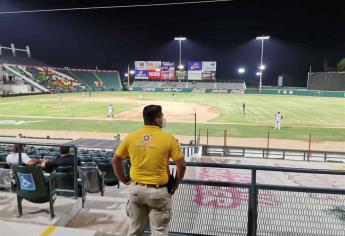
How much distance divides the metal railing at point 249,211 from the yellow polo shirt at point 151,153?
3.13 ft

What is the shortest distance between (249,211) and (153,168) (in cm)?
171

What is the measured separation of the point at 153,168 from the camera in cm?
353

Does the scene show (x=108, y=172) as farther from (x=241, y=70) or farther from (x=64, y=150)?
(x=241, y=70)

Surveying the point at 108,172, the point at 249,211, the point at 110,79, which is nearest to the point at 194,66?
the point at 110,79

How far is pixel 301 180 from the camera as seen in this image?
12828mm

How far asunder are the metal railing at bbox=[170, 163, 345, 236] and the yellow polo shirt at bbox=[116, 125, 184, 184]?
956 mm

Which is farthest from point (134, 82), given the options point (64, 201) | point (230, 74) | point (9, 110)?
point (64, 201)

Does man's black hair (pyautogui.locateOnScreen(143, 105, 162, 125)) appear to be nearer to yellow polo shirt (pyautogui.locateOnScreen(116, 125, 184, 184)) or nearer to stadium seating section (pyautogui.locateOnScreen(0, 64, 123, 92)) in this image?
yellow polo shirt (pyautogui.locateOnScreen(116, 125, 184, 184))

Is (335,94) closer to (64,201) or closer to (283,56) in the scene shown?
(283,56)

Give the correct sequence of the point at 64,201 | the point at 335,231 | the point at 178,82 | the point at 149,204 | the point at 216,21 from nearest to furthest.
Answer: the point at 149,204 < the point at 335,231 < the point at 64,201 < the point at 216,21 < the point at 178,82

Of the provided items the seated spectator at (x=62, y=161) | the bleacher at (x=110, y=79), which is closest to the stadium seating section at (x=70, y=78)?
the bleacher at (x=110, y=79)

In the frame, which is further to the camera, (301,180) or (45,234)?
(301,180)

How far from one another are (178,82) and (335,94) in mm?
40299

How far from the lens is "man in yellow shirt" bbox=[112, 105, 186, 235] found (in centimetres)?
349
